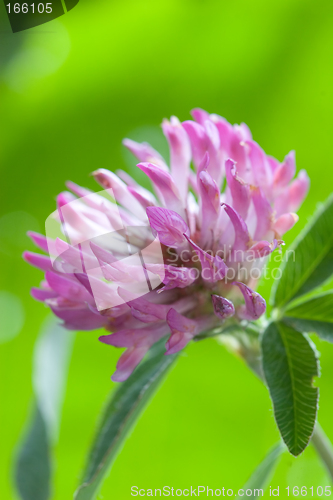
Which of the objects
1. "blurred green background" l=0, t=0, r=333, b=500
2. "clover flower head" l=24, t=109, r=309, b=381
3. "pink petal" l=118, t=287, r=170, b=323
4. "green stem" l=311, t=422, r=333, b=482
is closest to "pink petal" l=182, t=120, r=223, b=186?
"clover flower head" l=24, t=109, r=309, b=381

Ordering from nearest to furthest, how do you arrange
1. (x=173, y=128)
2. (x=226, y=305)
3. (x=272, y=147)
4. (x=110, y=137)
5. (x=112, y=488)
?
1. (x=226, y=305)
2. (x=173, y=128)
3. (x=112, y=488)
4. (x=272, y=147)
5. (x=110, y=137)

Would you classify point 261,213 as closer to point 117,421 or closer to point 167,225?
point 167,225

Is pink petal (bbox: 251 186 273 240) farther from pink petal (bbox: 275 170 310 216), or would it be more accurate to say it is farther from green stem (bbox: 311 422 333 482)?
green stem (bbox: 311 422 333 482)

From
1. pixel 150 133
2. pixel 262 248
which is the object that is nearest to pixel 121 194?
pixel 262 248

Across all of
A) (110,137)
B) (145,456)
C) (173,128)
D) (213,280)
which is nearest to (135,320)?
(213,280)

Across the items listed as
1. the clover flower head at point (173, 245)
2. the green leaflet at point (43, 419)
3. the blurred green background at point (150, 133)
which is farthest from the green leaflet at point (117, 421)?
the blurred green background at point (150, 133)

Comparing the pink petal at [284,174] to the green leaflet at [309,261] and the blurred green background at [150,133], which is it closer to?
the green leaflet at [309,261]

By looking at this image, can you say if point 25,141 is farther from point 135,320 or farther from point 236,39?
point 135,320
